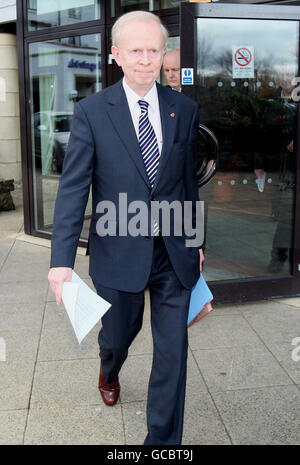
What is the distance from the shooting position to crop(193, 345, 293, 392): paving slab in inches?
130

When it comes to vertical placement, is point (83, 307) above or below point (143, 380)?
above

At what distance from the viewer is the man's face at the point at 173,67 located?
4387mm

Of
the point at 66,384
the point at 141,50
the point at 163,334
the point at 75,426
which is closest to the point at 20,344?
the point at 66,384

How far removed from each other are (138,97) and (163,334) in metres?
1.04

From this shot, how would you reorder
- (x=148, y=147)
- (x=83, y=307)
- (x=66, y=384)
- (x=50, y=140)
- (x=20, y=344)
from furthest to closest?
(x=50, y=140) < (x=20, y=344) < (x=66, y=384) < (x=148, y=147) < (x=83, y=307)

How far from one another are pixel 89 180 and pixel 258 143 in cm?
257

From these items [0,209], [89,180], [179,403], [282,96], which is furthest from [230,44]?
[0,209]

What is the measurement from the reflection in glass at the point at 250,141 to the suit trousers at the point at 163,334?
218cm

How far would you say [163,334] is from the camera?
2.51 m

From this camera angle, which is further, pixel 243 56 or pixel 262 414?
pixel 243 56

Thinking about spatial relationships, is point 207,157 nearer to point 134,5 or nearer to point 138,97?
point 138,97

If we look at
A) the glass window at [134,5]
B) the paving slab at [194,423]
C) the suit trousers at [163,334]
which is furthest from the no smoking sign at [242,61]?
the paving slab at [194,423]

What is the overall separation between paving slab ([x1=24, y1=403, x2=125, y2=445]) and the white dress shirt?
4.58ft

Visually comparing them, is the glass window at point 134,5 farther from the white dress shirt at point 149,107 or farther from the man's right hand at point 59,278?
the man's right hand at point 59,278
